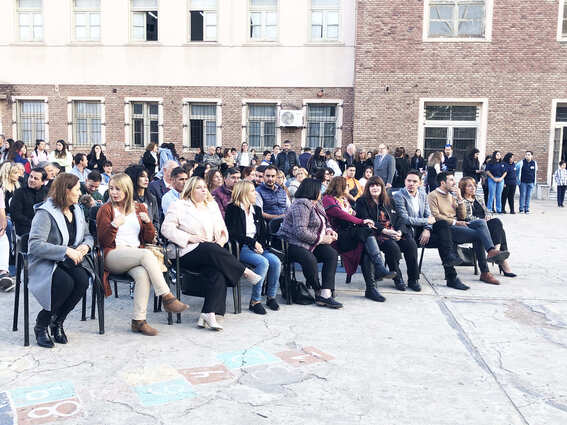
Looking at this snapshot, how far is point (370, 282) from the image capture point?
661cm

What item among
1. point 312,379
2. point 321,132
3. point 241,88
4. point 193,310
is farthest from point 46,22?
point 312,379

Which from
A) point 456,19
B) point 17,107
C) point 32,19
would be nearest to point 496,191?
point 456,19

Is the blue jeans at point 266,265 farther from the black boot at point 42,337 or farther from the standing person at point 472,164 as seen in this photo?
the standing person at point 472,164

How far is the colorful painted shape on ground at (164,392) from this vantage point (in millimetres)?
3773

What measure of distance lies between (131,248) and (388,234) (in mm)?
3090

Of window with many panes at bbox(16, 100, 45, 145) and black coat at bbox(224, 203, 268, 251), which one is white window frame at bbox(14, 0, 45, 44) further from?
black coat at bbox(224, 203, 268, 251)

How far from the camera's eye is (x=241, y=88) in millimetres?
20188

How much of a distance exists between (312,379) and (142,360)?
134cm

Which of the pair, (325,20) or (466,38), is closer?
(466,38)

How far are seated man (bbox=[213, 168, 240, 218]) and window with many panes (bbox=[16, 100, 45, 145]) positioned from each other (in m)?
16.1

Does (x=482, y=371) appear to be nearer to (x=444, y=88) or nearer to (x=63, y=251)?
(x=63, y=251)

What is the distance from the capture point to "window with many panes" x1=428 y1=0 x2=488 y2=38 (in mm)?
18922

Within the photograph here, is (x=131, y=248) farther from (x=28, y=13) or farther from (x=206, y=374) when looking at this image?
(x=28, y=13)

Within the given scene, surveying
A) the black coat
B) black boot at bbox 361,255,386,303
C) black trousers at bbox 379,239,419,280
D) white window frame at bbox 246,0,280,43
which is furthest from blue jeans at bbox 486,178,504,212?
the black coat
